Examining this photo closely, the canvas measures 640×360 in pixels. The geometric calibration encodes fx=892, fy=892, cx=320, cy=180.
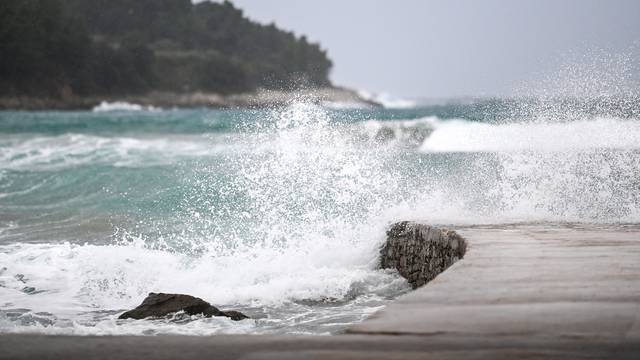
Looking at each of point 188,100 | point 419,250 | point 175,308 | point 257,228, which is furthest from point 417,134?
point 188,100

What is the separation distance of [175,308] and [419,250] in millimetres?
1991

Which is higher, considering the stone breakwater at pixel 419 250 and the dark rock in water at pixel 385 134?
the dark rock in water at pixel 385 134

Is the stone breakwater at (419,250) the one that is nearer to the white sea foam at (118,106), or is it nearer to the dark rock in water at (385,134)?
the dark rock in water at (385,134)

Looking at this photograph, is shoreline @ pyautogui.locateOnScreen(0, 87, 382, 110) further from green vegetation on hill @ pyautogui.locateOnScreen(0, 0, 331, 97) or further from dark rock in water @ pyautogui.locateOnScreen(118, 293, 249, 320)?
dark rock in water @ pyautogui.locateOnScreen(118, 293, 249, 320)

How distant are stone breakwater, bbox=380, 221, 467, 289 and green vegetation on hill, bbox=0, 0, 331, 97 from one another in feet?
305

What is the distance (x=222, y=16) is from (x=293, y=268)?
16286 centimetres

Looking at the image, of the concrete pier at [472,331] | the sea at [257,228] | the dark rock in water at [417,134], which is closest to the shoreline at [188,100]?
the dark rock in water at [417,134]

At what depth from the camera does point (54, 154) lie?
24.0 meters

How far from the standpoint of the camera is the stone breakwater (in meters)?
5.77

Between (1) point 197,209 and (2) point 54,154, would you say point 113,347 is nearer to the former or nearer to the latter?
(1) point 197,209

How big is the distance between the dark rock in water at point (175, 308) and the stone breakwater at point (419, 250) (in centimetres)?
139

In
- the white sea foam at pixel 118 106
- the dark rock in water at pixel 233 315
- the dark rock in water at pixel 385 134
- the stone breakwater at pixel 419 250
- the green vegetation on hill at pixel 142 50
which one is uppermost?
the green vegetation on hill at pixel 142 50

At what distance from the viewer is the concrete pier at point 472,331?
277 cm

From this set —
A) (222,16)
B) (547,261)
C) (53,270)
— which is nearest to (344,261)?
(53,270)
